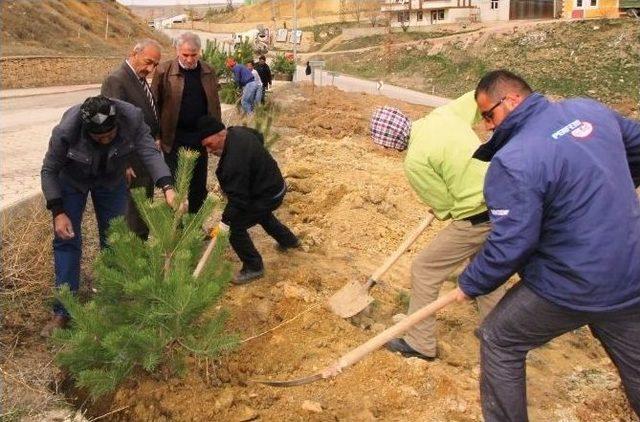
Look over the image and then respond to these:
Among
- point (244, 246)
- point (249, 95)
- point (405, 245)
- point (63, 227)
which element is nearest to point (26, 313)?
point (63, 227)

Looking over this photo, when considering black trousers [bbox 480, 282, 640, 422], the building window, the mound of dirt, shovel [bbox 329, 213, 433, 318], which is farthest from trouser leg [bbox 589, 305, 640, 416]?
the building window

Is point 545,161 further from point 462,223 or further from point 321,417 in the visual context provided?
point 321,417

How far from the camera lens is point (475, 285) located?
2.66 meters

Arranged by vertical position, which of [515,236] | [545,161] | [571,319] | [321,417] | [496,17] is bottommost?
[321,417]

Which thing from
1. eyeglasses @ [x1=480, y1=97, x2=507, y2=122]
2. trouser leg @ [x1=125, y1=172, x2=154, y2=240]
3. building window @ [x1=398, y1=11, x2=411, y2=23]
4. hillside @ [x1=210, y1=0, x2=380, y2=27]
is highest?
hillside @ [x1=210, y1=0, x2=380, y2=27]

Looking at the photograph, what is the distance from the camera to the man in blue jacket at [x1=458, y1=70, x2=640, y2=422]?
94.2 inches

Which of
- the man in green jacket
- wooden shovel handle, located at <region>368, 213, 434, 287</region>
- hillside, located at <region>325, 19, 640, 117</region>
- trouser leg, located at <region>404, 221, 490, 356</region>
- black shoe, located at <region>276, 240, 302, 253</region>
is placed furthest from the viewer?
hillside, located at <region>325, 19, 640, 117</region>

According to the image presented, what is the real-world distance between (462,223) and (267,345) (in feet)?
4.50

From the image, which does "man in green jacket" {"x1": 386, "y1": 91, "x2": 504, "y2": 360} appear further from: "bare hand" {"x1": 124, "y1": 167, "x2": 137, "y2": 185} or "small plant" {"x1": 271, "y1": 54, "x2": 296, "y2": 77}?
"small plant" {"x1": 271, "y1": 54, "x2": 296, "y2": 77}

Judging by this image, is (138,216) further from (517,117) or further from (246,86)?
(246,86)

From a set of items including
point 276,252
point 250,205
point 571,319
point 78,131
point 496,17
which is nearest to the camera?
point 571,319

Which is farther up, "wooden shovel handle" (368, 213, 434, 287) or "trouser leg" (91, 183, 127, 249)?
"trouser leg" (91, 183, 127, 249)

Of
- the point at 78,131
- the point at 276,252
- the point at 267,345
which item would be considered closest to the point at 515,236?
the point at 267,345

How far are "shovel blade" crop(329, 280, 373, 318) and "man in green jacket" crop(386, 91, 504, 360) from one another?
0.44 meters
